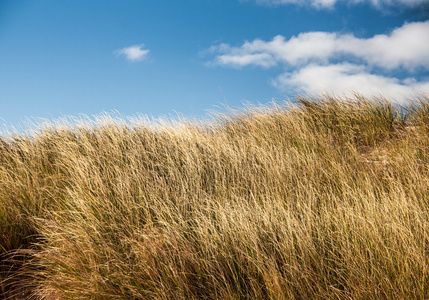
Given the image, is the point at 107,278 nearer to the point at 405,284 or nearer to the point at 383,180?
the point at 405,284

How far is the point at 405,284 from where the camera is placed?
226cm

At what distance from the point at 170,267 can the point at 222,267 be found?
0.40 m

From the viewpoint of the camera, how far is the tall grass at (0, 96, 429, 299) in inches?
99.5

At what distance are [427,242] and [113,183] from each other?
3.21 m

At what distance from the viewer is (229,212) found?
3170 millimetres

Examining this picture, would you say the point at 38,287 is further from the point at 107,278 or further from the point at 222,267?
the point at 222,267

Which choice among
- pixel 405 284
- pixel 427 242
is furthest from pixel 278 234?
pixel 427 242

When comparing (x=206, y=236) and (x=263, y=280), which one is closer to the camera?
(x=263, y=280)

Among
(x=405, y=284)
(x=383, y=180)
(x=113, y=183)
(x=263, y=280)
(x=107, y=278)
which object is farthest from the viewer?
(x=383, y=180)

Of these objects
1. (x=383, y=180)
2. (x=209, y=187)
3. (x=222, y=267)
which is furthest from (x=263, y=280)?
(x=383, y=180)

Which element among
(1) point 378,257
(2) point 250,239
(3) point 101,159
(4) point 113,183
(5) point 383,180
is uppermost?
(3) point 101,159

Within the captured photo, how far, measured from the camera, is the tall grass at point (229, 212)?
2527 millimetres

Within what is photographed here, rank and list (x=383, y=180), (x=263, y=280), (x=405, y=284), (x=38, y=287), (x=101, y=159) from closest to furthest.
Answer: (x=405, y=284)
(x=263, y=280)
(x=38, y=287)
(x=383, y=180)
(x=101, y=159)

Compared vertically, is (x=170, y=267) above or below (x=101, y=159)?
below
